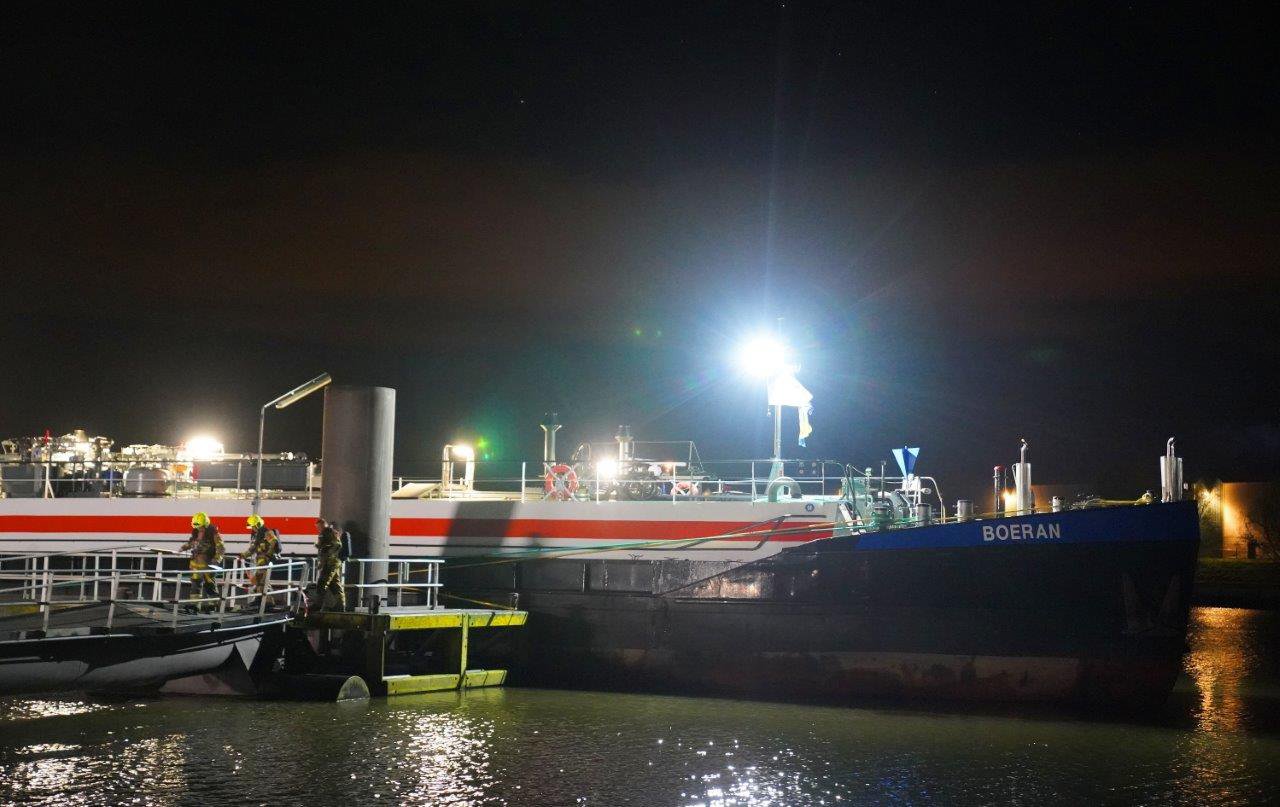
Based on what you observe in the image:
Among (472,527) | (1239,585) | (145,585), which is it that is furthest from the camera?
(1239,585)

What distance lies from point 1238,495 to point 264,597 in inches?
2118

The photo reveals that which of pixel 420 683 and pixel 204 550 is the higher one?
pixel 204 550

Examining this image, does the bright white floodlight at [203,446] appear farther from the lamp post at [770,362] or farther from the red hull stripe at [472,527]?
the lamp post at [770,362]

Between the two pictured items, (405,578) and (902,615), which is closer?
(902,615)

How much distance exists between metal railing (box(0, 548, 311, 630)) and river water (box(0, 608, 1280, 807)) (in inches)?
67.8

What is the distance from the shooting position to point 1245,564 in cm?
5359

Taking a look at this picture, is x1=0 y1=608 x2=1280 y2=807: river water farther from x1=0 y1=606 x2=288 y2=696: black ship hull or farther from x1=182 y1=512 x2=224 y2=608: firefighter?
x1=182 y1=512 x2=224 y2=608: firefighter

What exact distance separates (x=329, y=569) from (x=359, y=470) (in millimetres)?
2010

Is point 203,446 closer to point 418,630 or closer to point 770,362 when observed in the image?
point 418,630

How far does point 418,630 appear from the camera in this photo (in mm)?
21422

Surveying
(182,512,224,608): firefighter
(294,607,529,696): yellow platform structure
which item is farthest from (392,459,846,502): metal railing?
(182,512,224,608): firefighter

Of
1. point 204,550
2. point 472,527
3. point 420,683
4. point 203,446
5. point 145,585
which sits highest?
point 203,446

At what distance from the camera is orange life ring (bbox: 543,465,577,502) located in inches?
925

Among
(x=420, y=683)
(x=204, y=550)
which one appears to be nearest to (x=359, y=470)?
(x=204, y=550)
